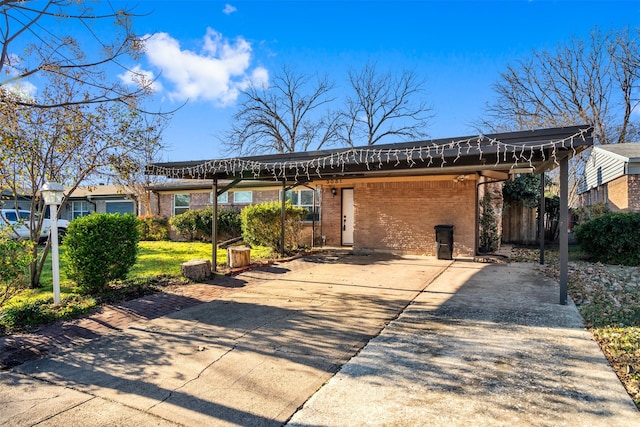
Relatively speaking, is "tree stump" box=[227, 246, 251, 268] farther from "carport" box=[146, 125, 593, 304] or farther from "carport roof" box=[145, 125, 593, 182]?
"carport roof" box=[145, 125, 593, 182]

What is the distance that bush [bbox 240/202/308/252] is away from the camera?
37.1ft

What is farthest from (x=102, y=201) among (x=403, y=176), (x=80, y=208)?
(x=403, y=176)

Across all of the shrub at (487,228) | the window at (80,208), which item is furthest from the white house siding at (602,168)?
the window at (80,208)

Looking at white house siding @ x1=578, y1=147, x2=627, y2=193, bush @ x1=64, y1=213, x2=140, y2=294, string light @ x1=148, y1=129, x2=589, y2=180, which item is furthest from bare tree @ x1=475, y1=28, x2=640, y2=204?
bush @ x1=64, y1=213, x2=140, y2=294

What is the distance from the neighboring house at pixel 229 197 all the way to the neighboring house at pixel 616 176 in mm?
11442

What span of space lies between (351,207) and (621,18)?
1894 centimetres

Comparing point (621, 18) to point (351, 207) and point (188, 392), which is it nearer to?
point (351, 207)

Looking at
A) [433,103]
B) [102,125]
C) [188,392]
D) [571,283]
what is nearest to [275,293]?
[188,392]

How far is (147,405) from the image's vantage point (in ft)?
9.55

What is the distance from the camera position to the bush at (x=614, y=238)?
9367 mm

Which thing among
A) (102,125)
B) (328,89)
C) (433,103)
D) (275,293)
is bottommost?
(275,293)

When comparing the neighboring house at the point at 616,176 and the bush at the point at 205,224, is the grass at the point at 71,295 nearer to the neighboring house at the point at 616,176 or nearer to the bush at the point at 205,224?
the bush at the point at 205,224

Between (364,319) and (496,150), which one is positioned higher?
(496,150)

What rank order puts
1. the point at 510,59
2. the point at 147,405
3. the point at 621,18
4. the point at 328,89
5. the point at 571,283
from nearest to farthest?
the point at 147,405 → the point at 571,283 → the point at 621,18 → the point at 510,59 → the point at 328,89
